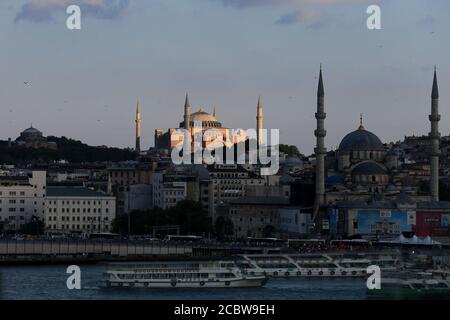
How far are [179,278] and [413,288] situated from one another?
4.29 meters

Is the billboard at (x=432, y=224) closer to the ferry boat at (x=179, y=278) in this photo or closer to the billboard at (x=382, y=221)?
the billboard at (x=382, y=221)

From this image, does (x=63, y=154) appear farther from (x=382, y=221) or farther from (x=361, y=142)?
(x=382, y=221)

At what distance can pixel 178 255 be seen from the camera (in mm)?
31031

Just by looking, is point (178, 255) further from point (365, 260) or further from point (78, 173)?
point (78, 173)

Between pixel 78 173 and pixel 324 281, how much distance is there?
95.6 feet

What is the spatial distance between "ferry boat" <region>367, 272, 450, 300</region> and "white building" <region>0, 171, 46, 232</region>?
20.1 meters

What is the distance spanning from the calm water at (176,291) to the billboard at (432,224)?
10568 millimetres

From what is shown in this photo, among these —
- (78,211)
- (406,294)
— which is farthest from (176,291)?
(78,211)

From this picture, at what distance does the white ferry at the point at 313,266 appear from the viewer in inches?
979

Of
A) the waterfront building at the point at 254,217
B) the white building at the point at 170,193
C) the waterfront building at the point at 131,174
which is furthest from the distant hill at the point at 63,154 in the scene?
the waterfront building at the point at 254,217

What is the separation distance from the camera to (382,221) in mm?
35062

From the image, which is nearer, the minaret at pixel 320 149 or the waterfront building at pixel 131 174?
the minaret at pixel 320 149

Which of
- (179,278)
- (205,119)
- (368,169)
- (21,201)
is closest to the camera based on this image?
(179,278)

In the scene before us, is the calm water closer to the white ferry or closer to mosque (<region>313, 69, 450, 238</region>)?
the white ferry
